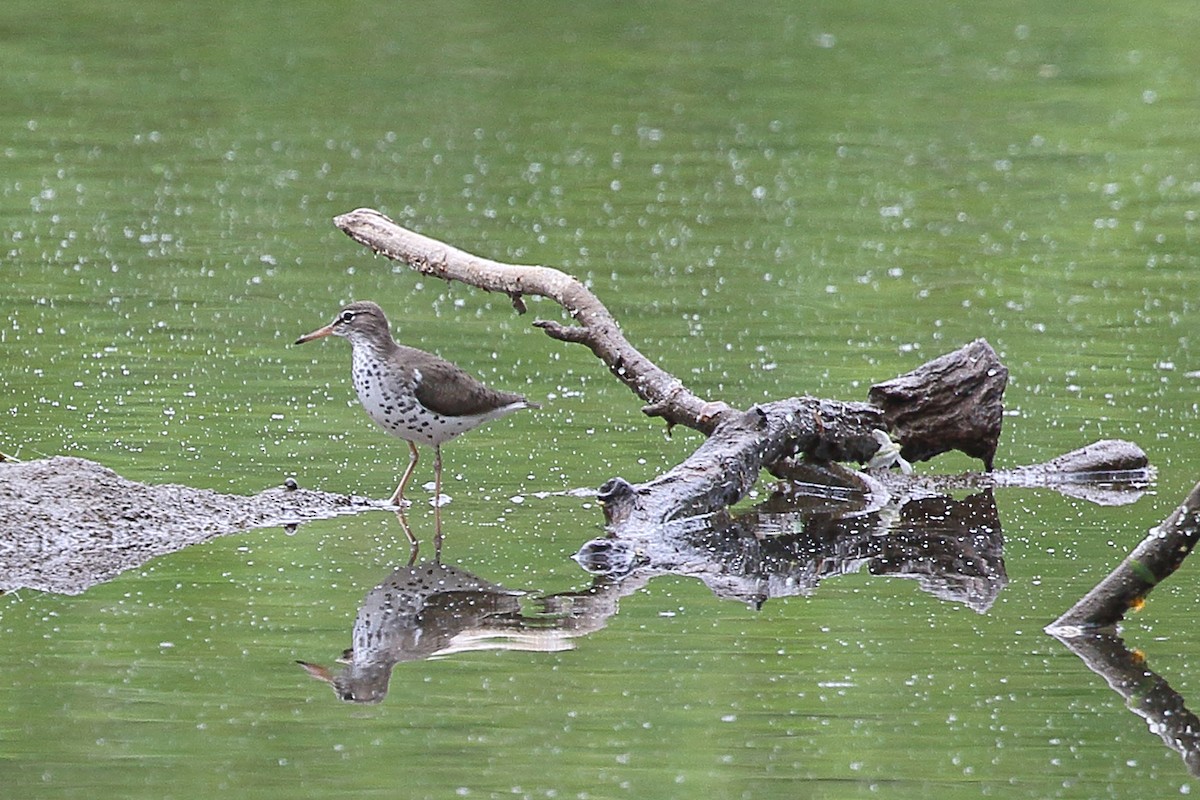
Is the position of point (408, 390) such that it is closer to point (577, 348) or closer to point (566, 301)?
point (566, 301)

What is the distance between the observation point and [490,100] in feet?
66.0

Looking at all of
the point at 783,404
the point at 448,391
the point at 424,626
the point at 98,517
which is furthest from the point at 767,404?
the point at 98,517

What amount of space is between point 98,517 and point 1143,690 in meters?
3.61

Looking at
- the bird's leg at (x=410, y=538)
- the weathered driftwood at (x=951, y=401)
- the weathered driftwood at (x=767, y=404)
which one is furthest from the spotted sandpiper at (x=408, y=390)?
the weathered driftwood at (x=951, y=401)

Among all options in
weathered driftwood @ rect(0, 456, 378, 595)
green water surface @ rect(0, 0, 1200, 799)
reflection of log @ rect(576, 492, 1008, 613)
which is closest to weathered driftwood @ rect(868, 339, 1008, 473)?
green water surface @ rect(0, 0, 1200, 799)

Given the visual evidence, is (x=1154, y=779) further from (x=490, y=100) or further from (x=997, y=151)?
(x=490, y=100)

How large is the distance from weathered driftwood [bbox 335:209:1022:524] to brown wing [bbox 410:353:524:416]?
0.38m

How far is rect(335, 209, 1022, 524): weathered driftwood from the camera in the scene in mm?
8664

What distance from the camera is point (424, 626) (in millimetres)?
7008

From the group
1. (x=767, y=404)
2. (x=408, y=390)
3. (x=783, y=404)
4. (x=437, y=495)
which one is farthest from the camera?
(x=767, y=404)

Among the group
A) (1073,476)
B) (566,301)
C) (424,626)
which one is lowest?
(1073,476)

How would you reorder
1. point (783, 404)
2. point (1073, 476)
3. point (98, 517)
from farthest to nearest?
point (1073, 476) < point (783, 404) < point (98, 517)

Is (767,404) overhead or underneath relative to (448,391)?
underneath

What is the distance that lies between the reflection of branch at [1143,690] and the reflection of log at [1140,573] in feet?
0.22
